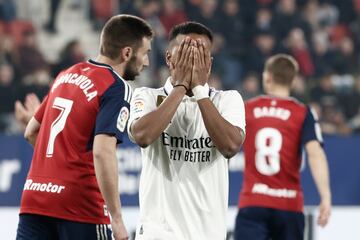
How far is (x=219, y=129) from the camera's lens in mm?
4320

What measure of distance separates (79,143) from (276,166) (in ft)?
8.71

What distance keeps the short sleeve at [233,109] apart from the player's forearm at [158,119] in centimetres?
32

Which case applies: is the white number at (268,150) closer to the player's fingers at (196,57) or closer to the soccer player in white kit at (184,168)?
the soccer player in white kit at (184,168)

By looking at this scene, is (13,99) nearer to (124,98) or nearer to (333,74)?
(333,74)

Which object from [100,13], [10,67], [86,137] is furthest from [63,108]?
[100,13]

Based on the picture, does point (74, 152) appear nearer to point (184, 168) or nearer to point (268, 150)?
point (184, 168)

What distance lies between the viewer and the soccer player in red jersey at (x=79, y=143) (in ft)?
16.2

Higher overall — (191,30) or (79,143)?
(191,30)

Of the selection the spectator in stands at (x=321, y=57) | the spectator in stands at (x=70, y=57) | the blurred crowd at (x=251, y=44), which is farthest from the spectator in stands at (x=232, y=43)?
the spectator in stands at (x=70, y=57)

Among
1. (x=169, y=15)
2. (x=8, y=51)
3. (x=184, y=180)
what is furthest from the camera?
(x=169, y=15)

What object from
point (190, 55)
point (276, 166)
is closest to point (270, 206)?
point (276, 166)

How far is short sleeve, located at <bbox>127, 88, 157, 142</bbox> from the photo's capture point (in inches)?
178

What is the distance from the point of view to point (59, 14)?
14.8 meters

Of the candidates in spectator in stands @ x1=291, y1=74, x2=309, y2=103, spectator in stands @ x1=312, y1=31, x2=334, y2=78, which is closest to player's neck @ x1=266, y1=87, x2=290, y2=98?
spectator in stands @ x1=291, y1=74, x2=309, y2=103
